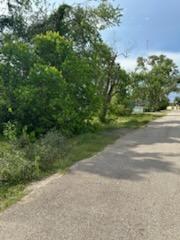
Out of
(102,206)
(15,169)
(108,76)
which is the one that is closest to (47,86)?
A: (15,169)

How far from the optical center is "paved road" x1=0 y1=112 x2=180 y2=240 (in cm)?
458

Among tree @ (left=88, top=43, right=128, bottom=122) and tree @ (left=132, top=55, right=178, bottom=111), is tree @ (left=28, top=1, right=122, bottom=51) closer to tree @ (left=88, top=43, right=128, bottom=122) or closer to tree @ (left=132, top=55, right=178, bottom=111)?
tree @ (left=88, top=43, right=128, bottom=122)

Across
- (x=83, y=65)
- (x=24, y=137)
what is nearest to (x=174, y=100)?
(x=83, y=65)

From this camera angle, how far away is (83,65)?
17.3m

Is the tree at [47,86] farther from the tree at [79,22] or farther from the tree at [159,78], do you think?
the tree at [159,78]

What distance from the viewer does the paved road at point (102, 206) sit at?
458cm

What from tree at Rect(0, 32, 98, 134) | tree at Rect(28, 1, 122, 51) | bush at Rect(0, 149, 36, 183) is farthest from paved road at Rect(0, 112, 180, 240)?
tree at Rect(28, 1, 122, 51)

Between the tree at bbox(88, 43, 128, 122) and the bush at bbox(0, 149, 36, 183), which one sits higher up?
the tree at bbox(88, 43, 128, 122)

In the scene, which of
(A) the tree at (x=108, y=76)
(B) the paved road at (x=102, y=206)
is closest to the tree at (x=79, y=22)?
(A) the tree at (x=108, y=76)

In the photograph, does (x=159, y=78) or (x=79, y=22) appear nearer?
(x=79, y=22)

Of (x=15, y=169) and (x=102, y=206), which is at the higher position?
(x=15, y=169)

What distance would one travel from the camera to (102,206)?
5609mm

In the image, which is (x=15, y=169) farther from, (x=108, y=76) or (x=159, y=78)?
(x=159, y=78)

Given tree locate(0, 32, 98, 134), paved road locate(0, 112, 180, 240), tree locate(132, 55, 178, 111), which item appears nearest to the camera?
paved road locate(0, 112, 180, 240)
